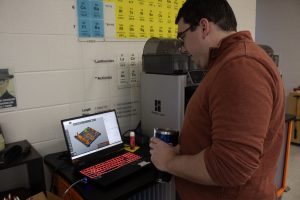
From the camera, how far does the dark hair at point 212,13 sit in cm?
88

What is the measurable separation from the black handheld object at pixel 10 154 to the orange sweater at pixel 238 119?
0.83 m

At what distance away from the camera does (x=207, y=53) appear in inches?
36.6

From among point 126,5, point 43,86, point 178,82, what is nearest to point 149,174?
point 178,82

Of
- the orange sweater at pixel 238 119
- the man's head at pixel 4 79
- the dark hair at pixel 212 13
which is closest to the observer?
the orange sweater at pixel 238 119

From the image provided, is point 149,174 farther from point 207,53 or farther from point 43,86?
point 43,86

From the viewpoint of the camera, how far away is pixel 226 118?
0.73 metres

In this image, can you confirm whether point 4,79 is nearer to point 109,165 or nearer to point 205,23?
point 109,165

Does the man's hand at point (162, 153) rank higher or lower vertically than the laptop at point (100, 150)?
higher

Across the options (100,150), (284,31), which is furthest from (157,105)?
(284,31)

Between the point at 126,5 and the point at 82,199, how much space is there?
1.27 m

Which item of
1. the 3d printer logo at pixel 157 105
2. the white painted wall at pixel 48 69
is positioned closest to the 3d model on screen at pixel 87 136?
the white painted wall at pixel 48 69

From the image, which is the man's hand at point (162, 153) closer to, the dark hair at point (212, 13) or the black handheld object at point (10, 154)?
the dark hair at point (212, 13)

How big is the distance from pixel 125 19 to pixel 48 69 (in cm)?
64

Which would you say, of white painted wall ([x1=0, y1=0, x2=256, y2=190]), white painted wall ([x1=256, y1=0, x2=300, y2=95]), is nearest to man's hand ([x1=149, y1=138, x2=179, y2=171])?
white painted wall ([x1=0, y1=0, x2=256, y2=190])
